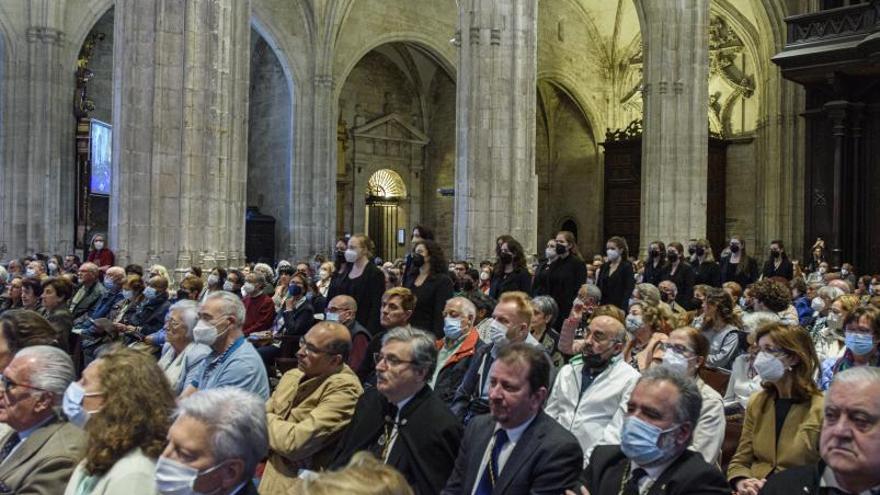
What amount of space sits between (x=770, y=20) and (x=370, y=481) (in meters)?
27.0

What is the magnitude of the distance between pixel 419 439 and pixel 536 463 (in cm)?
71

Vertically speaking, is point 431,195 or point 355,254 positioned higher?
point 431,195

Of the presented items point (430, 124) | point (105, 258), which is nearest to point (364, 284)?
point (105, 258)

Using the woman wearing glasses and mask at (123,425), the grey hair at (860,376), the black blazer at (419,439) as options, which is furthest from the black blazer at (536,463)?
the woman wearing glasses and mask at (123,425)

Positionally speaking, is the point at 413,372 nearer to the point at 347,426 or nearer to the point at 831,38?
the point at 347,426

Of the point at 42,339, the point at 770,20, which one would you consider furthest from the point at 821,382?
the point at 770,20

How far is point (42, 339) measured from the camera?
508 cm

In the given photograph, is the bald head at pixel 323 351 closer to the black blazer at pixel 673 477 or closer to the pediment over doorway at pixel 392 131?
the black blazer at pixel 673 477

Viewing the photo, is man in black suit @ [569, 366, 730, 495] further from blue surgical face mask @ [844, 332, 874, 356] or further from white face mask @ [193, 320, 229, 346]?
white face mask @ [193, 320, 229, 346]

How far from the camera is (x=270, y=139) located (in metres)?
24.6

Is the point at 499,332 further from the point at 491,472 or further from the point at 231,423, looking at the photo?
the point at 231,423

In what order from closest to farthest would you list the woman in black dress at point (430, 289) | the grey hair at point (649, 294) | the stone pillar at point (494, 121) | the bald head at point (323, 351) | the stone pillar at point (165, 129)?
the bald head at point (323, 351)
the grey hair at point (649, 294)
the woman in black dress at point (430, 289)
the stone pillar at point (165, 129)
the stone pillar at point (494, 121)

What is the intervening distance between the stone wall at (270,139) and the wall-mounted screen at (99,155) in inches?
162

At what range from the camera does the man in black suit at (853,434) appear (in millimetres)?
2832
